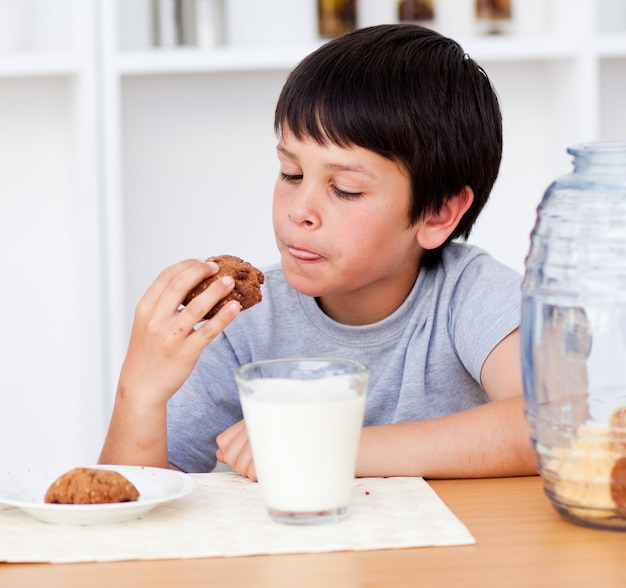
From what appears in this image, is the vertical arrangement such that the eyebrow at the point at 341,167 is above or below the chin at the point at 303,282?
above

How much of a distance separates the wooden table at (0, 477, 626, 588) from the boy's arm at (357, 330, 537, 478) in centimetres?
18

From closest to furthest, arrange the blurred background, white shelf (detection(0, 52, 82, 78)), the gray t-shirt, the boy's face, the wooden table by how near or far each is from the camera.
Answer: the wooden table < the boy's face < the gray t-shirt < white shelf (detection(0, 52, 82, 78)) < the blurred background

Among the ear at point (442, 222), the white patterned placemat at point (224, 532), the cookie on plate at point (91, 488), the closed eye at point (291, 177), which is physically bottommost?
the white patterned placemat at point (224, 532)

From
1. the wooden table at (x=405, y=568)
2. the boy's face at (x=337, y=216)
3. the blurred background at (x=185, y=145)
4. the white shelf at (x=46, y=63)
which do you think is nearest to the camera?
the wooden table at (x=405, y=568)

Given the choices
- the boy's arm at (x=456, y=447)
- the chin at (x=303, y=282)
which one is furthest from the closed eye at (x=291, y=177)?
the boy's arm at (x=456, y=447)

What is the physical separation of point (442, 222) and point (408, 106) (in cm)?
17

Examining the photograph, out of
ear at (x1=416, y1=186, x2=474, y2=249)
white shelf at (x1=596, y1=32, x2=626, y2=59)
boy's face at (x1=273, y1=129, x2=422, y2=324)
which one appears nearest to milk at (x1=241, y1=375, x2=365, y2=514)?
boy's face at (x1=273, y1=129, x2=422, y2=324)

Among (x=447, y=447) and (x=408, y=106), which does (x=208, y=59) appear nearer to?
(x=408, y=106)

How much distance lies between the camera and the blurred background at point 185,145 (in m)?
2.12

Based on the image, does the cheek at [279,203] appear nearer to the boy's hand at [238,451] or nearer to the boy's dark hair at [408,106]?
the boy's dark hair at [408,106]

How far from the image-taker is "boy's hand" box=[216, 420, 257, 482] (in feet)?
3.13

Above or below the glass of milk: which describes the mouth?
above

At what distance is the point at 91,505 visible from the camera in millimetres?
784

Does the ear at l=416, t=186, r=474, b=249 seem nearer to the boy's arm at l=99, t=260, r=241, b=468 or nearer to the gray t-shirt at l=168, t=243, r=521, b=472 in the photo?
the gray t-shirt at l=168, t=243, r=521, b=472
